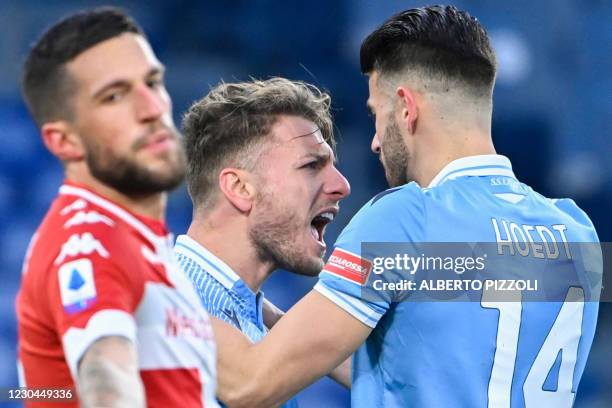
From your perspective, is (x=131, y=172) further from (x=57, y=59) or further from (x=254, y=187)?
(x=254, y=187)

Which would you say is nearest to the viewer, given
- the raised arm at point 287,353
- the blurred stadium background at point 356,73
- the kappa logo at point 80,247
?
the kappa logo at point 80,247

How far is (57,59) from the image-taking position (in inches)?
65.9

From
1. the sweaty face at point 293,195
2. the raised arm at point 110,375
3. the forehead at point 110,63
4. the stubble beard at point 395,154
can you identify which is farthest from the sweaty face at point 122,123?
the sweaty face at point 293,195

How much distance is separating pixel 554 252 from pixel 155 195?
4.37 ft

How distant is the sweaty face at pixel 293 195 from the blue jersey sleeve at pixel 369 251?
453mm

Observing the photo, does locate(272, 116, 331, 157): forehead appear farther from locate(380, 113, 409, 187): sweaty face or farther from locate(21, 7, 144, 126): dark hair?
locate(21, 7, 144, 126): dark hair

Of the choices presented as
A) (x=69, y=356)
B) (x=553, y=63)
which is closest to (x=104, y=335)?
(x=69, y=356)

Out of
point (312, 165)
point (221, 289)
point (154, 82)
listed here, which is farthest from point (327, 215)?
point (154, 82)

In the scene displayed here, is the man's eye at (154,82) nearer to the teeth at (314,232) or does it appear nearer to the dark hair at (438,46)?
the dark hair at (438,46)

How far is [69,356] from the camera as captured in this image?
150 cm

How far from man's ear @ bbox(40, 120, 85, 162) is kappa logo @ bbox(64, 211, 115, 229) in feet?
0.35

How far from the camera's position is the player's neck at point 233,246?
2961mm

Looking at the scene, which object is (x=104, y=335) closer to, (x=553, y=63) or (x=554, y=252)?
(x=554, y=252)

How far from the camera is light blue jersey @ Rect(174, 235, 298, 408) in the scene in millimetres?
2791
